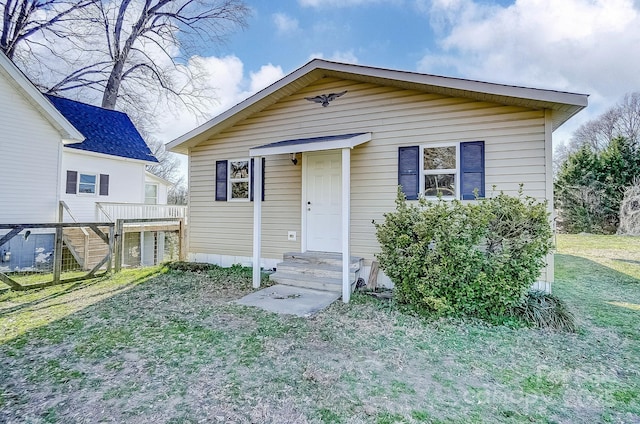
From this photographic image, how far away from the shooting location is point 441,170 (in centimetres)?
564

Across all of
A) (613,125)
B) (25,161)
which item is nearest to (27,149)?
(25,161)

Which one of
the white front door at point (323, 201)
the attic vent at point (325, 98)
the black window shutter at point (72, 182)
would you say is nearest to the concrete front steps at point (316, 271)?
the white front door at point (323, 201)

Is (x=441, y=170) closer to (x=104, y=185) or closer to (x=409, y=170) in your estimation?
(x=409, y=170)

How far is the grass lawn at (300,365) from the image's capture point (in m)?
2.38

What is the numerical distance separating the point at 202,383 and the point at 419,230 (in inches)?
125

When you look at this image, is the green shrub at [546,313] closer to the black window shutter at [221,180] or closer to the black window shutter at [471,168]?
the black window shutter at [471,168]

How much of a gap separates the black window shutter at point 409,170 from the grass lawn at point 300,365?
2.11 m

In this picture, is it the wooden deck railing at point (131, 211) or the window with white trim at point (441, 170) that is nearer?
the window with white trim at point (441, 170)

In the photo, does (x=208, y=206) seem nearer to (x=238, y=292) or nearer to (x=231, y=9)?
(x=238, y=292)

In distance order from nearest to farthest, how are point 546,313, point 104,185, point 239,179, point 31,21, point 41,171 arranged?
point 546,313 < point 239,179 < point 41,171 < point 104,185 < point 31,21

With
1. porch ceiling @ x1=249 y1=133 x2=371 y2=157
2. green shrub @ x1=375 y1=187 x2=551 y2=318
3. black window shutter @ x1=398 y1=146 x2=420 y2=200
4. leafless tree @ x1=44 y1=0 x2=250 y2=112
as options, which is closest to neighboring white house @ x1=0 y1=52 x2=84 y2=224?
porch ceiling @ x1=249 y1=133 x2=371 y2=157

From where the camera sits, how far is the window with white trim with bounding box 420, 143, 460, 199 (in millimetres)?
5555

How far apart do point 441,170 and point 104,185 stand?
39.4 ft

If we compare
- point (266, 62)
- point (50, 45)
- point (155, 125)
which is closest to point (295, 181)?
point (266, 62)
